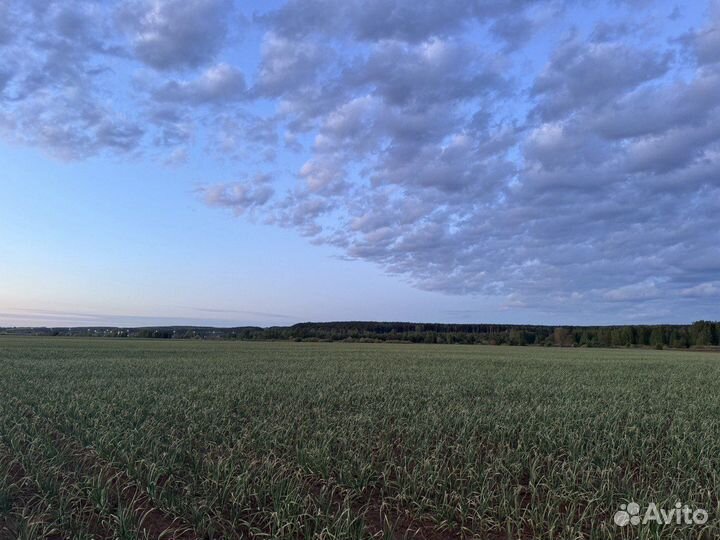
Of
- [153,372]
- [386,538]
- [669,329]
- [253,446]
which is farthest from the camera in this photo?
[669,329]

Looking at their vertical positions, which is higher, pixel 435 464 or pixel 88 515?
pixel 435 464

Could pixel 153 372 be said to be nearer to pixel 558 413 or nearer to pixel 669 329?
pixel 558 413

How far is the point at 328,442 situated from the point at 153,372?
21344 millimetres

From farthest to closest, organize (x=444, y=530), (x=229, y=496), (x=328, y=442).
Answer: (x=328, y=442) → (x=229, y=496) → (x=444, y=530)

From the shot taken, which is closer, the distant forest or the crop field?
the crop field

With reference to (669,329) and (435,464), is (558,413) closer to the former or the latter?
(435,464)

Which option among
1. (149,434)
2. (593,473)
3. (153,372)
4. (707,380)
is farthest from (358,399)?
(707,380)

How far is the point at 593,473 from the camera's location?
840 cm

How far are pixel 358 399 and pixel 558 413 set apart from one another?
6.42 metres

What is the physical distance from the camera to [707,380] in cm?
2900

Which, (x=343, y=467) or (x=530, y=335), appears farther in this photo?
(x=530, y=335)

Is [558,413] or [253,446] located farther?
[558,413]

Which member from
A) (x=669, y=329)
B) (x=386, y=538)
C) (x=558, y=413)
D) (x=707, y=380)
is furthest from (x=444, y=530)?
(x=669, y=329)

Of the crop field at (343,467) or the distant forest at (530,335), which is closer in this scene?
the crop field at (343,467)
